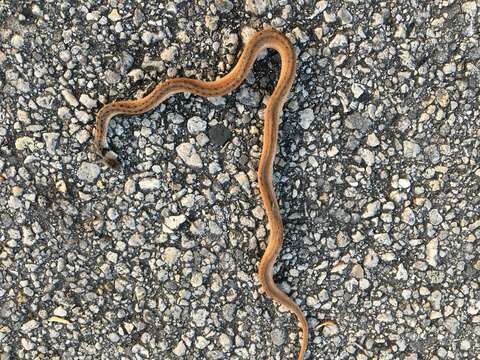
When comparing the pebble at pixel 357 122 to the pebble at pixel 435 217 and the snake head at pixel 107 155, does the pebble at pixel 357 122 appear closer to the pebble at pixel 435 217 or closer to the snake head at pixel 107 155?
the pebble at pixel 435 217

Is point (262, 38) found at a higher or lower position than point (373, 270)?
higher

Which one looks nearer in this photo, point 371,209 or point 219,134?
point 219,134

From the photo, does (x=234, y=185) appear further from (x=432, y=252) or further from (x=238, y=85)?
(x=432, y=252)

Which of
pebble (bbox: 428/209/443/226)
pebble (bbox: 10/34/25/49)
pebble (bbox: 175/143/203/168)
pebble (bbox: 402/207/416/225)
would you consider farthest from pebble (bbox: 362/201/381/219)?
pebble (bbox: 10/34/25/49)

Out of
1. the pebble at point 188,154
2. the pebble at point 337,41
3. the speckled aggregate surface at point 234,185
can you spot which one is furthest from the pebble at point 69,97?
the pebble at point 337,41

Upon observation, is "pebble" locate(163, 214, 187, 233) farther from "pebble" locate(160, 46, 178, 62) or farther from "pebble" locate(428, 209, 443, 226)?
"pebble" locate(428, 209, 443, 226)

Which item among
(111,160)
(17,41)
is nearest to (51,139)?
(111,160)

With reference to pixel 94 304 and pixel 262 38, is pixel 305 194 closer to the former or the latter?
pixel 262 38

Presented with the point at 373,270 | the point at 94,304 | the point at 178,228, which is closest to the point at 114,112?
the point at 178,228
